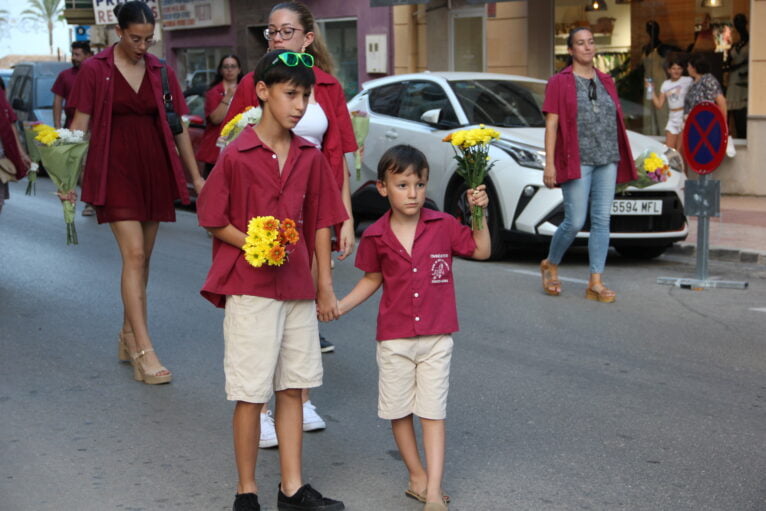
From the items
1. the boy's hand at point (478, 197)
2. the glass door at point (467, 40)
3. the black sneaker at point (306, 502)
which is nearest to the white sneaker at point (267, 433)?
the black sneaker at point (306, 502)

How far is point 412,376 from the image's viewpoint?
4.47 m

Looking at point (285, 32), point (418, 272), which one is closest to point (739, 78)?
point (285, 32)

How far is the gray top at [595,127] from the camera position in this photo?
8562mm

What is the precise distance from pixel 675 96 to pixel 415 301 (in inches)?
473

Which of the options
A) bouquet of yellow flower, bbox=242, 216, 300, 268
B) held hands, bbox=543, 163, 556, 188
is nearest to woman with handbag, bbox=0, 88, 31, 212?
held hands, bbox=543, 163, 556, 188

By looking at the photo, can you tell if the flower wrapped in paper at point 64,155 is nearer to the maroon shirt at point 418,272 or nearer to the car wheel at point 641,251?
the maroon shirt at point 418,272

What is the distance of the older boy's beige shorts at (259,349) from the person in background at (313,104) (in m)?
0.78

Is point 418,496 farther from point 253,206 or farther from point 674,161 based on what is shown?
point 674,161

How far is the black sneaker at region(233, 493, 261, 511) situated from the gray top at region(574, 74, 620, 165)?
15.8ft

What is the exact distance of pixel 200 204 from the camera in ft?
14.3

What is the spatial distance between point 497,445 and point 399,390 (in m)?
1.04

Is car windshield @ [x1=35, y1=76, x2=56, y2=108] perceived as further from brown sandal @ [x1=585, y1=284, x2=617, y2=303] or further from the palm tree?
the palm tree

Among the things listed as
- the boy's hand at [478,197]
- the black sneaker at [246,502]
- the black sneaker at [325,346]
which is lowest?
the black sneaker at [325,346]

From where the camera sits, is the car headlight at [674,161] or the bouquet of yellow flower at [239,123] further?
the car headlight at [674,161]
